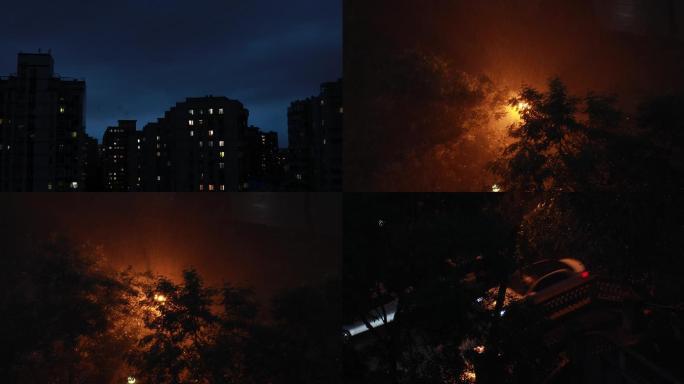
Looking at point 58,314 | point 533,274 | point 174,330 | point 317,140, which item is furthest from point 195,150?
point 533,274

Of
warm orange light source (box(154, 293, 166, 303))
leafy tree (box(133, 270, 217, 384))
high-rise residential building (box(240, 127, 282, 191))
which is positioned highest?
high-rise residential building (box(240, 127, 282, 191))

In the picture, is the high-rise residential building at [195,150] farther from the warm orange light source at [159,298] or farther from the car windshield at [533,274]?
the car windshield at [533,274]

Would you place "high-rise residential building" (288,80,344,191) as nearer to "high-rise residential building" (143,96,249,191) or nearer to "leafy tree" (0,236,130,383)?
"high-rise residential building" (143,96,249,191)

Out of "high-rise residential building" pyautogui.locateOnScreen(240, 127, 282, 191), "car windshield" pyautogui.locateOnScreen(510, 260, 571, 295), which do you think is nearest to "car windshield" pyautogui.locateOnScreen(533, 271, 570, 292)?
"car windshield" pyautogui.locateOnScreen(510, 260, 571, 295)

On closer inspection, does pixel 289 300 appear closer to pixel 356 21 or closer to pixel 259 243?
pixel 259 243

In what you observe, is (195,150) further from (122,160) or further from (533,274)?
(533,274)

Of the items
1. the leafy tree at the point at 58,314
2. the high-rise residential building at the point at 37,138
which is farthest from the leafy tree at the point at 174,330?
the high-rise residential building at the point at 37,138

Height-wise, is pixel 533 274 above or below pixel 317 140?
below
